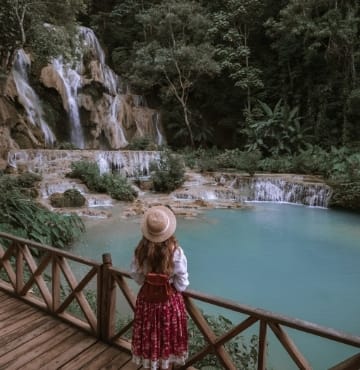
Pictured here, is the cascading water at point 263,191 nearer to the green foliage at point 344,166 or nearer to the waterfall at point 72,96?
the green foliage at point 344,166

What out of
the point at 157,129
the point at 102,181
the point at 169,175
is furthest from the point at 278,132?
the point at 102,181

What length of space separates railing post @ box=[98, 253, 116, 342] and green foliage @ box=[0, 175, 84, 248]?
326 cm

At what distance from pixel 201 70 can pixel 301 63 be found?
5.36m

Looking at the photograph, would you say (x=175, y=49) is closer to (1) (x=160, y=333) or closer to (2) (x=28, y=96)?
(2) (x=28, y=96)

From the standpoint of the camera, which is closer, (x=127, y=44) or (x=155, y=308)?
(x=155, y=308)

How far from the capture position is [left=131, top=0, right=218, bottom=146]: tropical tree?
1747 centimetres

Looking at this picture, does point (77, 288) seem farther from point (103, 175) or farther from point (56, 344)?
point (103, 175)

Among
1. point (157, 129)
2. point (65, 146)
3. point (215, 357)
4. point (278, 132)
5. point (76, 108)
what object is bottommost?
point (215, 357)

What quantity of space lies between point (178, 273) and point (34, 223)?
4677mm

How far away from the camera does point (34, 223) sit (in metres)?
6.05

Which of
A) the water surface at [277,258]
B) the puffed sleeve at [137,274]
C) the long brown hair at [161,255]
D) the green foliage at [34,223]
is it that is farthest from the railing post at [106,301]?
the green foliage at [34,223]

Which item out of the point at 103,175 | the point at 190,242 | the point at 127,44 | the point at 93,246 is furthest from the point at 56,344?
the point at 127,44

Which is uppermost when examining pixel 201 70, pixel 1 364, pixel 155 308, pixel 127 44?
pixel 127 44

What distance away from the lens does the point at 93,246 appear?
23.9 ft
